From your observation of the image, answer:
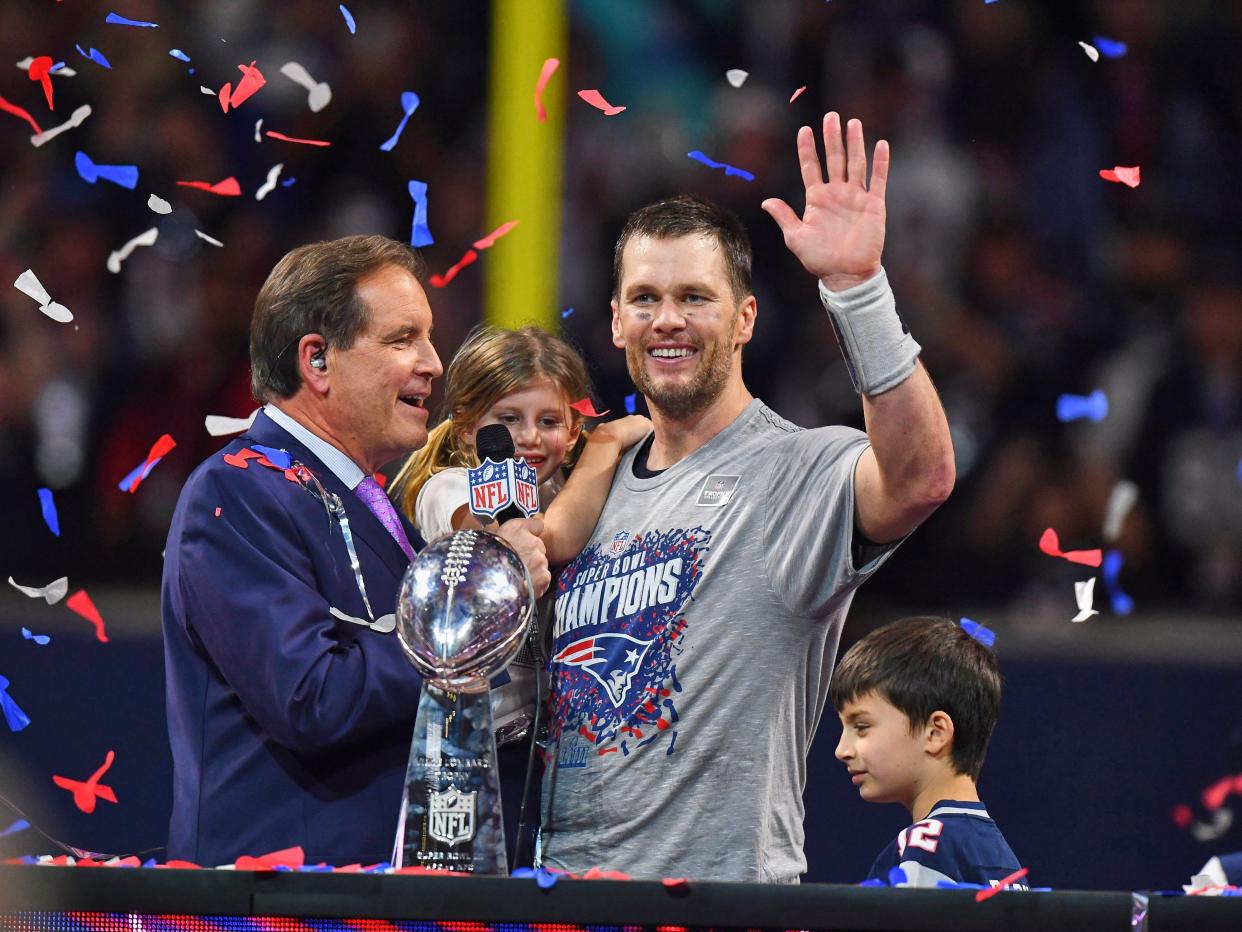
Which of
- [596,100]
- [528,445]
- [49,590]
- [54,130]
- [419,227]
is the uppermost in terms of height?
[596,100]

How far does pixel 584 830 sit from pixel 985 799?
5.79ft

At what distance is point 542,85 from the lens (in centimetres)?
535

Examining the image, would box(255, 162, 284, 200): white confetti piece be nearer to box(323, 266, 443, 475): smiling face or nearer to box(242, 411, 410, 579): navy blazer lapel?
box(323, 266, 443, 475): smiling face

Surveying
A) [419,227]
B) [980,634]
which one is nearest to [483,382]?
[419,227]

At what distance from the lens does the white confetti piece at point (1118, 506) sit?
4.90 meters

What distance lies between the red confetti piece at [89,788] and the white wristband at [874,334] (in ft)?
8.33

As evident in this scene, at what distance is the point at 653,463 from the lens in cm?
296

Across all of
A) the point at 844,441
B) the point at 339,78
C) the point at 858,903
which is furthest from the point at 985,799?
the point at 339,78

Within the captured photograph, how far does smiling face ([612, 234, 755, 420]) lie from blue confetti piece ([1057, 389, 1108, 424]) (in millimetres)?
2304

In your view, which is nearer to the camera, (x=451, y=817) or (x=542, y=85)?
(x=451, y=817)

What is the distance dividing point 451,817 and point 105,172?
4.07 m

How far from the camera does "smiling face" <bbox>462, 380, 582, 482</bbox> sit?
3182 millimetres

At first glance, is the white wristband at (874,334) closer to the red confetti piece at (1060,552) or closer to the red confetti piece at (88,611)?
the red confetti piece at (1060,552)

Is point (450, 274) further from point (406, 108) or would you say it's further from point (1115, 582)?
point (1115, 582)
